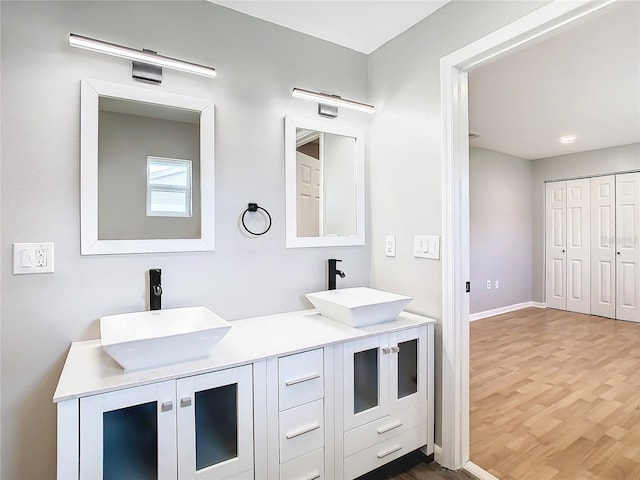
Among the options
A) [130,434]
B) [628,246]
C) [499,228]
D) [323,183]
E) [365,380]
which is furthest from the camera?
[499,228]

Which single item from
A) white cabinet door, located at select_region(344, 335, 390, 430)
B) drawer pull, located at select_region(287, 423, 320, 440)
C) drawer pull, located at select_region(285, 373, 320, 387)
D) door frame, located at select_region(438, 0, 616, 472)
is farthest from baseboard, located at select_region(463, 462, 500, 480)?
drawer pull, located at select_region(285, 373, 320, 387)

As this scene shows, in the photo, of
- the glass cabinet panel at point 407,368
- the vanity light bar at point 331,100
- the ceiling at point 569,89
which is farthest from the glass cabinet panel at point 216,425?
the ceiling at point 569,89

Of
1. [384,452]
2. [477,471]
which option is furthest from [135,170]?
[477,471]

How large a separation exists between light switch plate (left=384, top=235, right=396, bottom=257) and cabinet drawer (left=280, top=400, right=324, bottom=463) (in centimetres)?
101

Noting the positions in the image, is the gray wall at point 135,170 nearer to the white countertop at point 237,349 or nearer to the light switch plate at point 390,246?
the white countertop at point 237,349

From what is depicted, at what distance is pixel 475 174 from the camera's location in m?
4.92

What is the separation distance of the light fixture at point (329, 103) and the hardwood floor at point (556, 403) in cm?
216

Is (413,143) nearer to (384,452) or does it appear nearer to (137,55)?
(137,55)

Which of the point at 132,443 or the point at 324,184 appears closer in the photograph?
the point at 132,443

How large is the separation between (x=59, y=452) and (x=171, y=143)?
4.34 ft

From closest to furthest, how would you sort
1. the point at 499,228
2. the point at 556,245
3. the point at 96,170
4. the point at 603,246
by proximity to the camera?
the point at 96,170
the point at 603,246
the point at 499,228
the point at 556,245

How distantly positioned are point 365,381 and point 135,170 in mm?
1494

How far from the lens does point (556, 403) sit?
2.56 m

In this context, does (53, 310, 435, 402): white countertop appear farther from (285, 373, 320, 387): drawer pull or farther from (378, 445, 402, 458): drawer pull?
(378, 445, 402, 458): drawer pull
